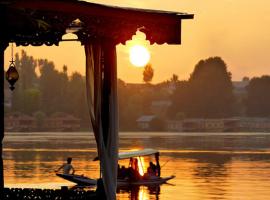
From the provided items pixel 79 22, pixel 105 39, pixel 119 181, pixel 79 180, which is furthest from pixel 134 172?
pixel 79 22

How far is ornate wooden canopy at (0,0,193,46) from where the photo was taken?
19812 mm

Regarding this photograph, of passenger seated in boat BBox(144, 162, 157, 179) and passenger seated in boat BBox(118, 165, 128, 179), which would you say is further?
passenger seated in boat BBox(144, 162, 157, 179)

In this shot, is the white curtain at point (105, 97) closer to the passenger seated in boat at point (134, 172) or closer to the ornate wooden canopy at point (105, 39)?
the ornate wooden canopy at point (105, 39)

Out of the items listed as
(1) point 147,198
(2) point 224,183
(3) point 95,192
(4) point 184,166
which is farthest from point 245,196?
(4) point 184,166

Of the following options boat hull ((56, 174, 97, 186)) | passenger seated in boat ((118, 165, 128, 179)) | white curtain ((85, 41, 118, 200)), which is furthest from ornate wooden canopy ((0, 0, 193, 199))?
passenger seated in boat ((118, 165, 128, 179))

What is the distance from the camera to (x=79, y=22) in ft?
69.9

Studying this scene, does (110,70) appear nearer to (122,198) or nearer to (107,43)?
(107,43)

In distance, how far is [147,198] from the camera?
47.7m

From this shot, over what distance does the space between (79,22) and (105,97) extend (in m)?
1.77

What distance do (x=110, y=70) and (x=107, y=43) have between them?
601 mm

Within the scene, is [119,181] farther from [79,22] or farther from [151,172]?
[79,22]

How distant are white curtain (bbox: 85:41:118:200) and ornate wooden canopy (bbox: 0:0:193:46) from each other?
1.15 feet

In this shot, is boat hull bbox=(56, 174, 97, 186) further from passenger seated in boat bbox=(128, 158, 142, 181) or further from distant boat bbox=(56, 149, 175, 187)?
passenger seated in boat bbox=(128, 158, 142, 181)

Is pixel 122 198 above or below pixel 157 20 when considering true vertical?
below
